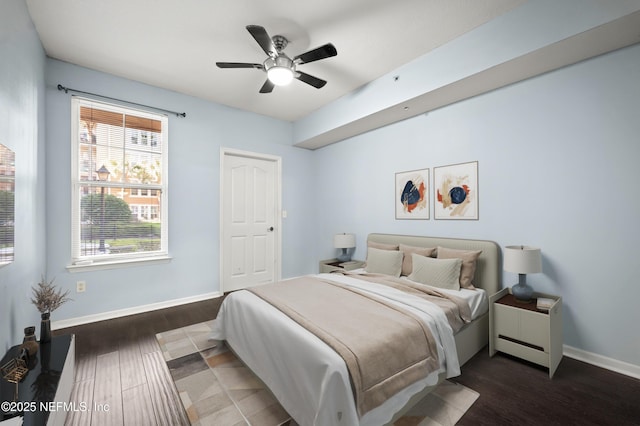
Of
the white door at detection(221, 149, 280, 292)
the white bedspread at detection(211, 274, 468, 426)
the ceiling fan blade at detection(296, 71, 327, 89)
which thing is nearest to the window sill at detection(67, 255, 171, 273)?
the white door at detection(221, 149, 280, 292)

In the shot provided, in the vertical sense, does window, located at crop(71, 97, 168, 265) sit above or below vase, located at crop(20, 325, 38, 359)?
above

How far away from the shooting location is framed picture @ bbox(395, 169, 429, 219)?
3.34 m

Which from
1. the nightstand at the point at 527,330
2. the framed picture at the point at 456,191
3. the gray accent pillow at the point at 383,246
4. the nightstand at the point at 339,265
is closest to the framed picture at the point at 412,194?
the framed picture at the point at 456,191

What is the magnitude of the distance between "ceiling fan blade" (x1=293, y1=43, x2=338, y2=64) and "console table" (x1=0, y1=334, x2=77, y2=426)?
2728 mm

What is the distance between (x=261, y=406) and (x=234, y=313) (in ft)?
2.52

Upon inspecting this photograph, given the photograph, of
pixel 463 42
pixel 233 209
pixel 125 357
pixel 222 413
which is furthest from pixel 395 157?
pixel 125 357

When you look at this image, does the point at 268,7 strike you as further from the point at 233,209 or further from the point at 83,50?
the point at 233,209

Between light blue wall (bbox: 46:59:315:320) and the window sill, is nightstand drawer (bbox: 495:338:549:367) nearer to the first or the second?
light blue wall (bbox: 46:59:315:320)

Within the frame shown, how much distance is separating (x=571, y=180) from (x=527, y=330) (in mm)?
1350

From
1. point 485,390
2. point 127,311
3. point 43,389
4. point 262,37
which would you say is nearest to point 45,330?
point 43,389

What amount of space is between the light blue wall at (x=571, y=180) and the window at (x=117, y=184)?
364 cm

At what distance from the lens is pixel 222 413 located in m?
1.68

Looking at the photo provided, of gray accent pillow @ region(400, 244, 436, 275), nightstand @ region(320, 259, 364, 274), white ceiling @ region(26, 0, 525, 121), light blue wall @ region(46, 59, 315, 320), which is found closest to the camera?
white ceiling @ region(26, 0, 525, 121)

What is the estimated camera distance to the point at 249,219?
4.41 metres
